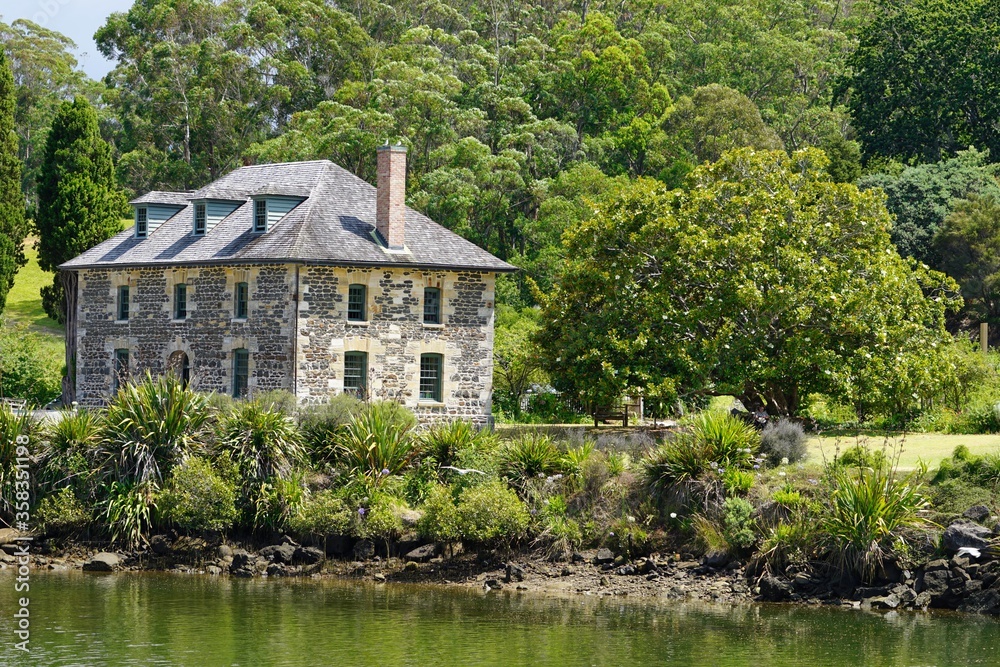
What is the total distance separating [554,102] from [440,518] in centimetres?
4847

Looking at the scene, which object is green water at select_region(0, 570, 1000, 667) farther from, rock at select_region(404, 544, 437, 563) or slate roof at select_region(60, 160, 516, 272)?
slate roof at select_region(60, 160, 516, 272)

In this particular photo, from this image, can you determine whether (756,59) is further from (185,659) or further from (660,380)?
(185,659)

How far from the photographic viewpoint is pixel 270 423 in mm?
33938

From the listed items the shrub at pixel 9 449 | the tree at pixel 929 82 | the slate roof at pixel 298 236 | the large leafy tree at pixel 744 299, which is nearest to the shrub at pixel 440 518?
the large leafy tree at pixel 744 299

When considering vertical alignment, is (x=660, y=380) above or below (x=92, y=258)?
below

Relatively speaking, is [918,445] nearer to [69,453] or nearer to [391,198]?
[391,198]

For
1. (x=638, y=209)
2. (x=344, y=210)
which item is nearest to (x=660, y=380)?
(x=638, y=209)

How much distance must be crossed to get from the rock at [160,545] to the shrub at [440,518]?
19.3 feet

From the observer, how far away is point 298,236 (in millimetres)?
41688

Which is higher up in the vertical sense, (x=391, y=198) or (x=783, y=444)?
(x=391, y=198)

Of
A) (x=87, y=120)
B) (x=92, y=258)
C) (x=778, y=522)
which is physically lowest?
(x=778, y=522)

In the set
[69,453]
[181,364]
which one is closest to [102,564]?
[69,453]

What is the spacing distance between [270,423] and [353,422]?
6.45 feet

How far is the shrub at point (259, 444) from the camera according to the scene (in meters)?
33.6
